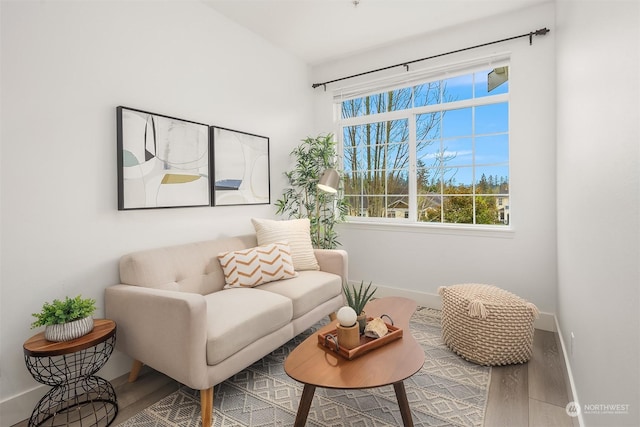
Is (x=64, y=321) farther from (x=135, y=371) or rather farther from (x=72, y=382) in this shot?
(x=135, y=371)

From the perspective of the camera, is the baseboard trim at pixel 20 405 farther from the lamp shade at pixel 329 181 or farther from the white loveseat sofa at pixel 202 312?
the lamp shade at pixel 329 181

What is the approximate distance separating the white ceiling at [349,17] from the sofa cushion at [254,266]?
2054 mm

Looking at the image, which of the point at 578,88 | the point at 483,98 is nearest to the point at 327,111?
the point at 483,98

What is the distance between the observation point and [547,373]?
211cm

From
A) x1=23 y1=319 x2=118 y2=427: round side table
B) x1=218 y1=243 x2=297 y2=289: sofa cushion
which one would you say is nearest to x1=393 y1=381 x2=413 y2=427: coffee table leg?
x1=218 y1=243 x2=297 y2=289: sofa cushion

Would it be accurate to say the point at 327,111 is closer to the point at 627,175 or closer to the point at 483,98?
the point at 483,98

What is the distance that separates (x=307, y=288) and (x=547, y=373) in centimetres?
165

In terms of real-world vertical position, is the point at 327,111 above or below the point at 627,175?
above

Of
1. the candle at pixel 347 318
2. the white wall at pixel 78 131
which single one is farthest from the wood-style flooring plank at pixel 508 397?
the white wall at pixel 78 131

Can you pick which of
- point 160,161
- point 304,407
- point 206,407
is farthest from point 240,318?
point 160,161

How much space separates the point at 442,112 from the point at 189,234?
8.90 feet

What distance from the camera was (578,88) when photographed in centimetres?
170

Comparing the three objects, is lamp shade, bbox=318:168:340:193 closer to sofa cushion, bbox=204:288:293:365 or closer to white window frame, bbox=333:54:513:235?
white window frame, bbox=333:54:513:235

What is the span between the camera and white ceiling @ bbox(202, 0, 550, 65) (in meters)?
2.78
